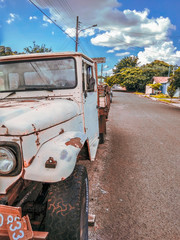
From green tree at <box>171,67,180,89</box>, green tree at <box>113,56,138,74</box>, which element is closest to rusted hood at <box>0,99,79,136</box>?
green tree at <box>171,67,180,89</box>

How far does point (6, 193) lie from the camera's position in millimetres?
1657

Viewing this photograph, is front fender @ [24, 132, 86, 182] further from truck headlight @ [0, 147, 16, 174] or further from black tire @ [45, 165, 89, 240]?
black tire @ [45, 165, 89, 240]

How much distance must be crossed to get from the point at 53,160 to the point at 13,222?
0.52m

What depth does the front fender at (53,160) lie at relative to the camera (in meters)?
1.62

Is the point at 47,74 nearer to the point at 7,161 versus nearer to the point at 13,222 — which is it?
the point at 7,161

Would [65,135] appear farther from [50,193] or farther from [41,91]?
[41,91]

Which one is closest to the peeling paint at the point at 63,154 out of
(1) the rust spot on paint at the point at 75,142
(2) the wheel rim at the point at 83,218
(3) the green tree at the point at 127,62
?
(1) the rust spot on paint at the point at 75,142

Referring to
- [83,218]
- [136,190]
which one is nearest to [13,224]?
[83,218]

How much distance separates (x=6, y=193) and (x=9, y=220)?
29cm

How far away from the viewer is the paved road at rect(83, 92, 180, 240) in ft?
8.16

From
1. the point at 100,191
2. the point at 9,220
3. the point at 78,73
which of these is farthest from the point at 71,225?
the point at 78,73

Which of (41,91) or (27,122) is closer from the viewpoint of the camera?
(27,122)

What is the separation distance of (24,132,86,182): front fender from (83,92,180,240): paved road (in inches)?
46.0

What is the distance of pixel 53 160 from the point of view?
5.55ft
